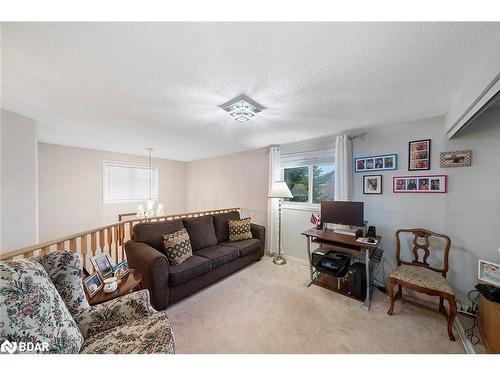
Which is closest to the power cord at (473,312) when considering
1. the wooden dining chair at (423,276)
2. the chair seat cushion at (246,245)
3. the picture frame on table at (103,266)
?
the wooden dining chair at (423,276)

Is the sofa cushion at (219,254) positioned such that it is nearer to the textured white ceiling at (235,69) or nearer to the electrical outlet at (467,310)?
the textured white ceiling at (235,69)

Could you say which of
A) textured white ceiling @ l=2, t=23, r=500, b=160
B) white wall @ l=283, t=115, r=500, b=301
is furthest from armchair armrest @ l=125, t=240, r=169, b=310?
white wall @ l=283, t=115, r=500, b=301

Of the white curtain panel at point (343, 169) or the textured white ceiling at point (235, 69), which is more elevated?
the textured white ceiling at point (235, 69)

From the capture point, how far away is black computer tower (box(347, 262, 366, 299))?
85.4 inches

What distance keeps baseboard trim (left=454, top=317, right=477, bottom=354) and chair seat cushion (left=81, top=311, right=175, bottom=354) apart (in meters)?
2.29

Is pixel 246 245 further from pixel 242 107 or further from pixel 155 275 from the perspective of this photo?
pixel 242 107

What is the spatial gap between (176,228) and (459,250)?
3.51 metres

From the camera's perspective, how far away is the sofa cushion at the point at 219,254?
8.25 feet

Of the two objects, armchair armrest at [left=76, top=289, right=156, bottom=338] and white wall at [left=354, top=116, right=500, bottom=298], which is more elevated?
white wall at [left=354, top=116, right=500, bottom=298]

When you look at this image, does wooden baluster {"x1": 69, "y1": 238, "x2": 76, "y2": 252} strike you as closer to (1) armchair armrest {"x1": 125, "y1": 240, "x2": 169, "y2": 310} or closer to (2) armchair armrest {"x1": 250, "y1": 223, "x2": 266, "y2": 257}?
(1) armchair armrest {"x1": 125, "y1": 240, "x2": 169, "y2": 310}

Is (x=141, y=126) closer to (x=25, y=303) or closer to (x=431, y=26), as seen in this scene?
(x=25, y=303)

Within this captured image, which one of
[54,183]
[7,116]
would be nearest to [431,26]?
[7,116]

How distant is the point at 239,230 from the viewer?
3.30 metres

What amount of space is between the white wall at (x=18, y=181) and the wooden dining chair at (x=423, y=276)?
13.7 ft
